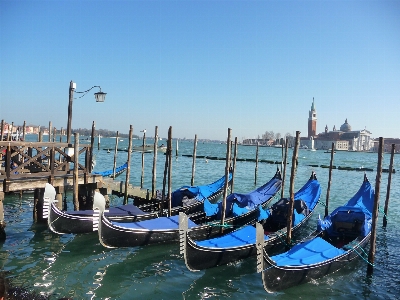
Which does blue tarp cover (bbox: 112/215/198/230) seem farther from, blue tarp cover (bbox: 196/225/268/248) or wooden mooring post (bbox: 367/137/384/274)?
wooden mooring post (bbox: 367/137/384/274)

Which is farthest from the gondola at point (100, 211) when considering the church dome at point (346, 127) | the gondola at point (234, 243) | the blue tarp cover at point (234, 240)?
the church dome at point (346, 127)

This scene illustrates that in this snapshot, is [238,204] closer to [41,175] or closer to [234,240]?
[234,240]

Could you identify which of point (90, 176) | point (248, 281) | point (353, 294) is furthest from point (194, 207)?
point (353, 294)

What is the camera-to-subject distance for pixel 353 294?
636cm

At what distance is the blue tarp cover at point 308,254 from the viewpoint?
621 centimetres

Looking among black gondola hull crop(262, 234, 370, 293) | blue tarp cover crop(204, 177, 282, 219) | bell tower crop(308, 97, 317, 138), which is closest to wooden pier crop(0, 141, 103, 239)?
blue tarp cover crop(204, 177, 282, 219)

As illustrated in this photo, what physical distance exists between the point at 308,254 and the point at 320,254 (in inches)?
10.1

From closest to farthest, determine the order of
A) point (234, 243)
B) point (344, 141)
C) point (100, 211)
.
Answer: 1. point (100, 211)
2. point (234, 243)
3. point (344, 141)

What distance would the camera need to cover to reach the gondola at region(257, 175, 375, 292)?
5.85 meters

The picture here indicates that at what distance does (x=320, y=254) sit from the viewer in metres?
6.68

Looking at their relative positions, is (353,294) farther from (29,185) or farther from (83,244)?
(29,185)

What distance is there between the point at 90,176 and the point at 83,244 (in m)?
2.05

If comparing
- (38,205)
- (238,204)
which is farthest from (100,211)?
(238,204)

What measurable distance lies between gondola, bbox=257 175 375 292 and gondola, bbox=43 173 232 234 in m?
3.24
